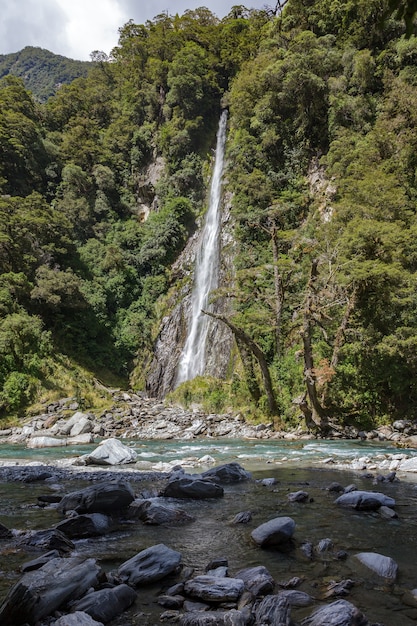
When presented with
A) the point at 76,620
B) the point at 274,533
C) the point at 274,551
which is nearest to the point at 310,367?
the point at 274,533

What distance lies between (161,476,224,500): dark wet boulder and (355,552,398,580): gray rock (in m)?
3.12

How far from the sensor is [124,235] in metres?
36.8

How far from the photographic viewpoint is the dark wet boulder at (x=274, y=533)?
13.9ft

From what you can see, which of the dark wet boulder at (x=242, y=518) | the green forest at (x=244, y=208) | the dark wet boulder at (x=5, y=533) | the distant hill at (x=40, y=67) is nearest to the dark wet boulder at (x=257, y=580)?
the dark wet boulder at (x=242, y=518)

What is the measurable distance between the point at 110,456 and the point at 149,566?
7.21 meters

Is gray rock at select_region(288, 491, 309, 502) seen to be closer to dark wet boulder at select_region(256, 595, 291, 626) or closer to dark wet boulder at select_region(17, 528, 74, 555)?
dark wet boulder at select_region(17, 528, 74, 555)

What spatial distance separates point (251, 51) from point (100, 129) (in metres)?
17.2

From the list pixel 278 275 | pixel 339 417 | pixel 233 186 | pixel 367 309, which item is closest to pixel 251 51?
pixel 233 186

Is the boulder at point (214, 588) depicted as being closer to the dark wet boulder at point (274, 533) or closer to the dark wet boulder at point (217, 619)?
the dark wet boulder at point (217, 619)

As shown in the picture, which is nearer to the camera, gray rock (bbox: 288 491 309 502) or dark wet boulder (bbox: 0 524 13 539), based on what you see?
dark wet boulder (bbox: 0 524 13 539)

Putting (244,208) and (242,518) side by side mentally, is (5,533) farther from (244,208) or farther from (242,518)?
(244,208)

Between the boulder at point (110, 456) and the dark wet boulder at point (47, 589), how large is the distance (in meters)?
6.95

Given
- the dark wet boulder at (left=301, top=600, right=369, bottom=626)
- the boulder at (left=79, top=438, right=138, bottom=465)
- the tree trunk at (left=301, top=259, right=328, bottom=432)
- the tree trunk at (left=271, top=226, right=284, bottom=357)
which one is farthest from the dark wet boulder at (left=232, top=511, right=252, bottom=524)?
the tree trunk at (left=271, top=226, right=284, bottom=357)

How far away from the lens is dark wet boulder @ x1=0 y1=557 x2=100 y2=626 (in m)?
2.62
